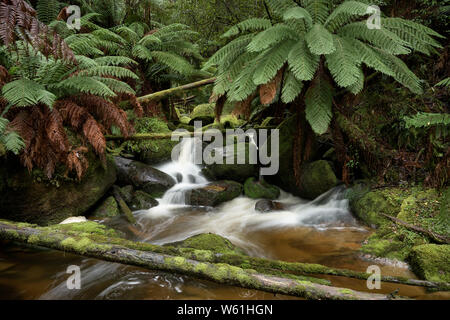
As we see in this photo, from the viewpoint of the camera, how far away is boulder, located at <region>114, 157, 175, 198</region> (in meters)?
5.04

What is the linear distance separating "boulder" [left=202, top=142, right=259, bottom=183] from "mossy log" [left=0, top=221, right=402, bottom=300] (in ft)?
12.7

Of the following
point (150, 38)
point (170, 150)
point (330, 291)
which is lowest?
point (330, 291)

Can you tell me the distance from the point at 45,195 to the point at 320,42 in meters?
3.82

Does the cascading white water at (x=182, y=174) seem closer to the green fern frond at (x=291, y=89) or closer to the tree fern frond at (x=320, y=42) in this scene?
the green fern frond at (x=291, y=89)

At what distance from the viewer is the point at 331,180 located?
4344 mm

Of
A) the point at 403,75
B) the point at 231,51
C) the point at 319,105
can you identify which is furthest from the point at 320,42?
the point at 231,51

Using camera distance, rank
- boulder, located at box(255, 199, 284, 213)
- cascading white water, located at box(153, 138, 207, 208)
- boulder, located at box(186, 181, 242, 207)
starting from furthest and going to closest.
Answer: cascading white water, located at box(153, 138, 207, 208)
boulder, located at box(186, 181, 242, 207)
boulder, located at box(255, 199, 284, 213)

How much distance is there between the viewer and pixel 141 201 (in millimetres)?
4734

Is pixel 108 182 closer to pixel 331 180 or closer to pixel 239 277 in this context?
pixel 239 277

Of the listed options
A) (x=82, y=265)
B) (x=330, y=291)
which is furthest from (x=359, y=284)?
(x=82, y=265)

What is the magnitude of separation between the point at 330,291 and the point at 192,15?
7.65 meters

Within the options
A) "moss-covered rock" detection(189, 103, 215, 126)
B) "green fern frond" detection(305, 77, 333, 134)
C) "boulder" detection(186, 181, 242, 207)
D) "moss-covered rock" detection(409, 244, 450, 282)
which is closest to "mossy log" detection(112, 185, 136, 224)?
"boulder" detection(186, 181, 242, 207)

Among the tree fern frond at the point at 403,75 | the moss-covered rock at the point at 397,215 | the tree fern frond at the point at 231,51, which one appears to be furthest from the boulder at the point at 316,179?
the tree fern frond at the point at 231,51

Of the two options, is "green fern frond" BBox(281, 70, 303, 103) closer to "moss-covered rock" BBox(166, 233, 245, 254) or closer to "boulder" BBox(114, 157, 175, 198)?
"moss-covered rock" BBox(166, 233, 245, 254)
